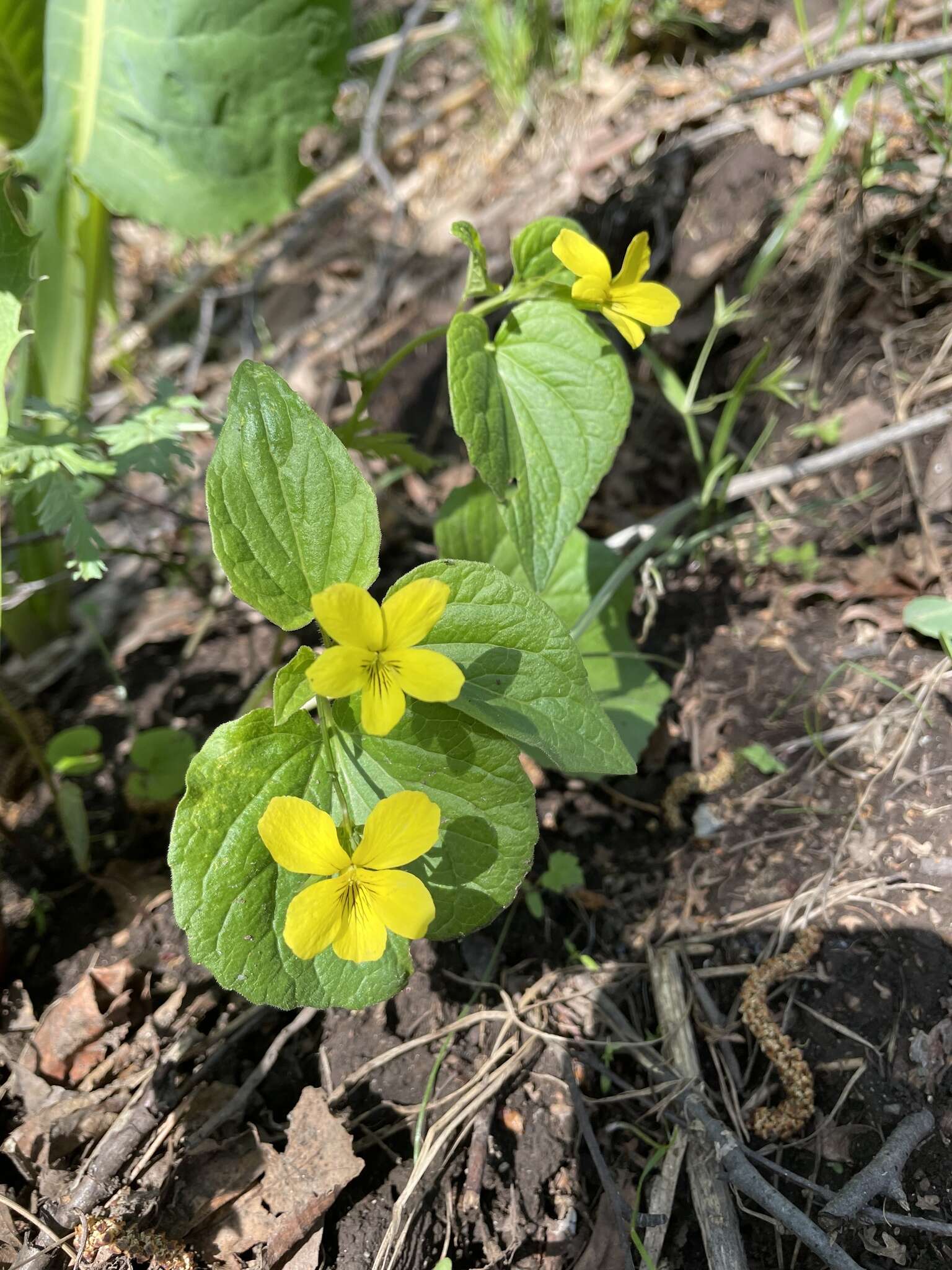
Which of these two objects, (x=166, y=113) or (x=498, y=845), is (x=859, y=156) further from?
(x=498, y=845)

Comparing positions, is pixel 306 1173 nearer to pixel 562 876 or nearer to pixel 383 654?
pixel 562 876

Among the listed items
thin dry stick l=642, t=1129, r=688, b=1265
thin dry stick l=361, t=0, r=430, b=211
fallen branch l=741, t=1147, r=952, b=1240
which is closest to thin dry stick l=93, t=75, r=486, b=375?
thin dry stick l=361, t=0, r=430, b=211

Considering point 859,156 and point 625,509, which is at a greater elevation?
point 859,156

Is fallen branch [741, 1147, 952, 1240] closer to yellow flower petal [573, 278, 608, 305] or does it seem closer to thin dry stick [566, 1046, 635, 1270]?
thin dry stick [566, 1046, 635, 1270]

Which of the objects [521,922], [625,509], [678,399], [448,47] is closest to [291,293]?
[448,47]

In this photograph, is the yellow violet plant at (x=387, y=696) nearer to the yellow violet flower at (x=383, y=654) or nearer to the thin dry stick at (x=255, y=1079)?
the yellow violet flower at (x=383, y=654)

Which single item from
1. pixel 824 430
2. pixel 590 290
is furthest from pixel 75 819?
pixel 824 430
